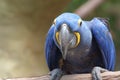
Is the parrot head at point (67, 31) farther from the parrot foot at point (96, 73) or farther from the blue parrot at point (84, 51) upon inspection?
the parrot foot at point (96, 73)

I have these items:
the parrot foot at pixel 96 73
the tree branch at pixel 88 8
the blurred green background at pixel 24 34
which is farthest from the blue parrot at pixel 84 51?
the tree branch at pixel 88 8

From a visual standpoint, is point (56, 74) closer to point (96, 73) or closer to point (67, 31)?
point (96, 73)

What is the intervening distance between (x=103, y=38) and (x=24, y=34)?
77 centimetres

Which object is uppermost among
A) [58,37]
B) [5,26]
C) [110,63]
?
[5,26]

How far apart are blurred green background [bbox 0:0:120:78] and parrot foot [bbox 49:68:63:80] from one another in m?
0.61

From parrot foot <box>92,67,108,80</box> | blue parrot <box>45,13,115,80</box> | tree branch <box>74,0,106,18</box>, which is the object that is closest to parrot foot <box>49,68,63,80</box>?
Result: blue parrot <box>45,13,115,80</box>

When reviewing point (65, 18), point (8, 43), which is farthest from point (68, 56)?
point (8, 43)

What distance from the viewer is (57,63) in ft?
6.60

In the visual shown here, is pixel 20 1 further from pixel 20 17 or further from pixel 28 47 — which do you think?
pixel 28 47

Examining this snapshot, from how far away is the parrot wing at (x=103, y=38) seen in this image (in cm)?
190

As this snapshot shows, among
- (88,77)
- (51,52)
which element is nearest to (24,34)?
(51,52)

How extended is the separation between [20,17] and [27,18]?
51 millimetres

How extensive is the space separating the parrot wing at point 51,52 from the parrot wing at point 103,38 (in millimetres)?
213

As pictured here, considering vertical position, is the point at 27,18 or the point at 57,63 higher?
the point at 27,18
